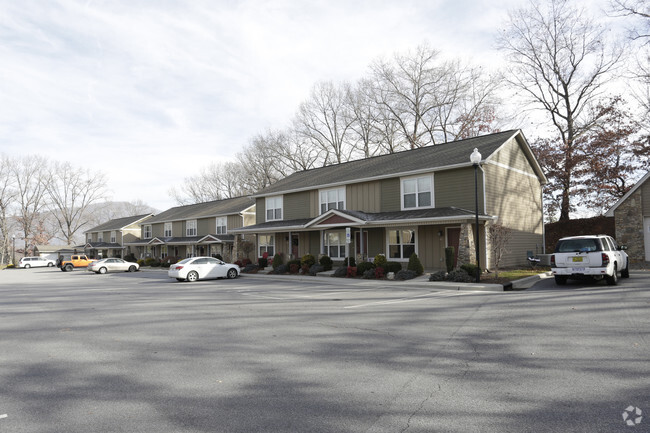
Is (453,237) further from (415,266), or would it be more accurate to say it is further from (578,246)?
(578,246)

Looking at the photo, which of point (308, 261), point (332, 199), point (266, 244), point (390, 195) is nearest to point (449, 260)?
point (390, 195)

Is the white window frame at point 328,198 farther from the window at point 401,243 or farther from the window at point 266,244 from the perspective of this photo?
the window at point 266,244

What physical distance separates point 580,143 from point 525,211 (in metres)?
12.0

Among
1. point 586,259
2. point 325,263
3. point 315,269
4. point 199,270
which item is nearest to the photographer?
point 586,259

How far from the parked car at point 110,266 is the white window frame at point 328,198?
60.6 feet

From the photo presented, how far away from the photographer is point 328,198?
90.2 feet

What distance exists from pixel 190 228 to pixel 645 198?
39750 millimetres

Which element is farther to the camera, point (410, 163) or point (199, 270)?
Result: point (410, 163)

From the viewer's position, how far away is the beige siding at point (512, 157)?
22266mm

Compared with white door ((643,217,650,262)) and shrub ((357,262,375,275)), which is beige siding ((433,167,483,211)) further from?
white door ((643,217,650,262))

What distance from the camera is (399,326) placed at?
8461 millimetres

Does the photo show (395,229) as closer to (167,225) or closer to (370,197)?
(370,197)

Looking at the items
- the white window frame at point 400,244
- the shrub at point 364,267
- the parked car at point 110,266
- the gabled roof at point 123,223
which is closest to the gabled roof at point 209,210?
the gabled roof at point 123,223

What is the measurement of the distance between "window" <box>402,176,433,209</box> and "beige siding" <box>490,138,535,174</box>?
3.44 m
